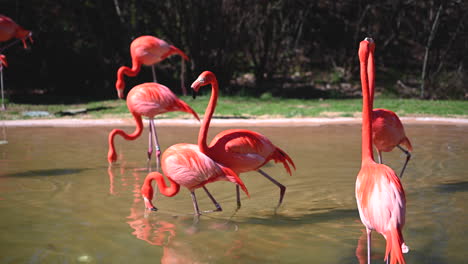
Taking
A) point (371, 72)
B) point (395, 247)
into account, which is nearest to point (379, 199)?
point (395, 247)

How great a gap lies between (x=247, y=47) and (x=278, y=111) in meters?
4.17

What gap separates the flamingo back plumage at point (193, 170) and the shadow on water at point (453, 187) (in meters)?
1.84

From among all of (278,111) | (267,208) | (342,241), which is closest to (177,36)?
(278,111)

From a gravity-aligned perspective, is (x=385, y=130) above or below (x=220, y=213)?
above

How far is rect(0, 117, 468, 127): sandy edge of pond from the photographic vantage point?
7.73 m

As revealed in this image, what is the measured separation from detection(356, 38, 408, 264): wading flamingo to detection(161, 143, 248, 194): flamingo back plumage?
41.7 inches

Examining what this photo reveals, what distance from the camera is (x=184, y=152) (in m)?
3.67

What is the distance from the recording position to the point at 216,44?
12414mm

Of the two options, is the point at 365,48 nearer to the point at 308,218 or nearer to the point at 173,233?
the point at 308,218

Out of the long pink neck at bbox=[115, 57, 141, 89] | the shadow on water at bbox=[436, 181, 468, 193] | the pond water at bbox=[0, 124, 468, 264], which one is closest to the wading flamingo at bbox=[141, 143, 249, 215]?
the pond water at bbox=[0, 124, 468, 264]

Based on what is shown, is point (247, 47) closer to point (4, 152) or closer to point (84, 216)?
point (4, 152)

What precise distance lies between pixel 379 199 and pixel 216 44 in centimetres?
1023

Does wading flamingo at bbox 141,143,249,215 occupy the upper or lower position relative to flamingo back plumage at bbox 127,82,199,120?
lower

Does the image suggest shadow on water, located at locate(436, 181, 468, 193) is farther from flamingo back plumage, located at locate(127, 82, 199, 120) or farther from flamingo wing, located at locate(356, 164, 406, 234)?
flamingo back plumage, located at locate(127, 82, 199, 120)
